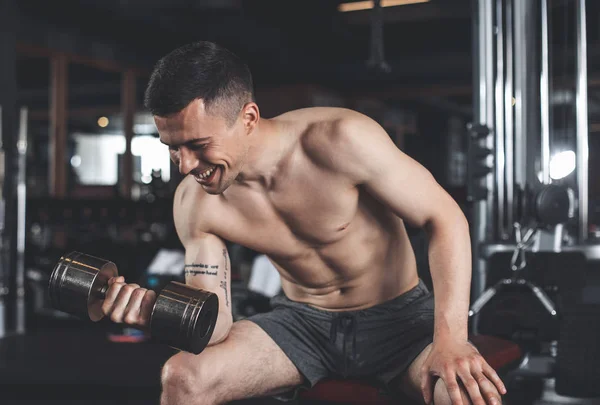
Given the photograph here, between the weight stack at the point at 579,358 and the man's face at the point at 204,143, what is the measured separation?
1132 millimetres

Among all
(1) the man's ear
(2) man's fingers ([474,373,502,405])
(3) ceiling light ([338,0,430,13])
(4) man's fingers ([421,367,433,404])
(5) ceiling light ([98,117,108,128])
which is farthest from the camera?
(5) ceiling light ([98,117,108,128])

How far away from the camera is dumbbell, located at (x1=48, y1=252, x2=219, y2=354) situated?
4.63 feet

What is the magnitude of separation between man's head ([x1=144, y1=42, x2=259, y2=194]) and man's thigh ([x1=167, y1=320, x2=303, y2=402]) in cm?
38

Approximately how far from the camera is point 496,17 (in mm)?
3119

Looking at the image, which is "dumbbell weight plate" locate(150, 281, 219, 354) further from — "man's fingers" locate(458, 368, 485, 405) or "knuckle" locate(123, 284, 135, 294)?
"man's fingers" locate(458, 368, 485, 405)

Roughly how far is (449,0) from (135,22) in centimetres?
336

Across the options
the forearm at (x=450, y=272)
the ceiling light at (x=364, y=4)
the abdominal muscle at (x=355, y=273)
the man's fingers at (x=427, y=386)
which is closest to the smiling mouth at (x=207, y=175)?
the abdominal muscle at (x=355, y=273)

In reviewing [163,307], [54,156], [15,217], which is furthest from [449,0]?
[163,307]

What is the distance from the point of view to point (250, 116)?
1590 mm

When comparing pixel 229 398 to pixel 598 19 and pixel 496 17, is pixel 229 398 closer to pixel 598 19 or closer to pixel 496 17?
pixel 496 17

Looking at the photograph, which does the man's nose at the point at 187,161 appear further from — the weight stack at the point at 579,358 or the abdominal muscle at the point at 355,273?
the weight stack at the point at 579,358

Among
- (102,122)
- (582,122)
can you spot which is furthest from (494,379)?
(102,122)

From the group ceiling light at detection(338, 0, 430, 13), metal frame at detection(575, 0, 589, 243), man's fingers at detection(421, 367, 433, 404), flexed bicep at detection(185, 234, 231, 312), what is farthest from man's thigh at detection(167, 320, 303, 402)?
ceiling light at detection(338, 0, 430, 13)

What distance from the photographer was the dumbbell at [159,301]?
4.63 feet
